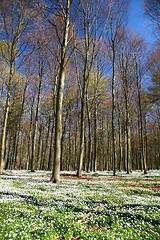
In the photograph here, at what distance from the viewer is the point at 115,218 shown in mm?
4879

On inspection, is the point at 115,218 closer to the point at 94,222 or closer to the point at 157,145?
the point at 94,222

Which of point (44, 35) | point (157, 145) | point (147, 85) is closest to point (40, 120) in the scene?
point (44, 35)

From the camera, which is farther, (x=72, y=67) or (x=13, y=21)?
(x=72, y=67)

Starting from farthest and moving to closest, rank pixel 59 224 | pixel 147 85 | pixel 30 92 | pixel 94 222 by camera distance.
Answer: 1. pixel 30 92
2. pixel 147 85
3. pixel 94 222
4. pixel 59 224

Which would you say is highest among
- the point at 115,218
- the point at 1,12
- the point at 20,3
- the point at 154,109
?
the point at 20,3

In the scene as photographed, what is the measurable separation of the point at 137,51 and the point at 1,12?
1950 centimetres

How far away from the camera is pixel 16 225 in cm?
374

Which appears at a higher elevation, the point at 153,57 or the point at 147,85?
the point at 153,57

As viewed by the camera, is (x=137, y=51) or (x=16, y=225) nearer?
(x=16, y=225)

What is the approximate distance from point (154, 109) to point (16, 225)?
38.3 metres

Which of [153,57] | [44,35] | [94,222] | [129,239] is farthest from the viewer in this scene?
[153,57]

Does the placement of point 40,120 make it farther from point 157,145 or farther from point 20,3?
point 157,145

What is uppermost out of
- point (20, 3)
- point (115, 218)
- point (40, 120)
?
point (20, 3)

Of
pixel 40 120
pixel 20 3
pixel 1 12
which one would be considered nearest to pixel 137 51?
pixel 20 3
